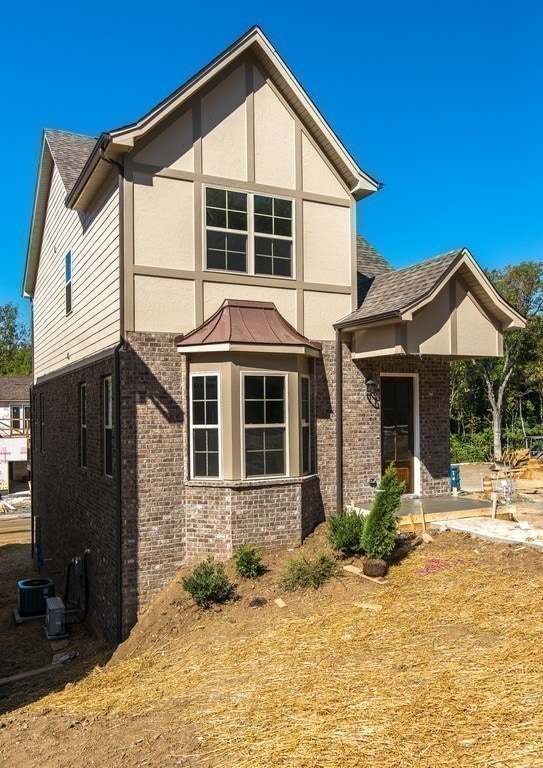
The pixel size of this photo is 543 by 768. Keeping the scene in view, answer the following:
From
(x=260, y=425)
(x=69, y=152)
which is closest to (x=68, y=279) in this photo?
(x=69, y=152)

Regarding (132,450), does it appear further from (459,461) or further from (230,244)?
(459,461)

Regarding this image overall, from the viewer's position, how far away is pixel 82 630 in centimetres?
1187

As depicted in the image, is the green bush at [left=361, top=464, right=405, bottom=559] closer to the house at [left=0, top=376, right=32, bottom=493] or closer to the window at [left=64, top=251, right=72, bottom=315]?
the window at [left=64, top=251, right=72, bottom=315]

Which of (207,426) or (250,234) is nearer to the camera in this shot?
(207,426)

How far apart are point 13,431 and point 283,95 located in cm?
3545

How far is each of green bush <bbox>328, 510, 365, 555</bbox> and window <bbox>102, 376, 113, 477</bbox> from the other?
165 inches

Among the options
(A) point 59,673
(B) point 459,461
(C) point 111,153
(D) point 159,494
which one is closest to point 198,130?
(C) point 111,153

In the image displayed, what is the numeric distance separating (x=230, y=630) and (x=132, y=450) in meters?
3.35

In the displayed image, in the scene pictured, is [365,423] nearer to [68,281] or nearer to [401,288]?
[401,288]

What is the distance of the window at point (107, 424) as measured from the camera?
10992mm

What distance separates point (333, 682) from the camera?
19.3 ft

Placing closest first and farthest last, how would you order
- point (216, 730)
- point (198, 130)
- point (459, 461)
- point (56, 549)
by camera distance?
point (216, 730) < point (198, 130) < point (56, 549) < point (459, 461)

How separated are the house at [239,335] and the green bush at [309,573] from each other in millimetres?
1220

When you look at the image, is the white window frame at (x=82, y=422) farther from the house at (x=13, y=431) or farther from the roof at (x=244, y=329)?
the house at (x=13, y=431)
